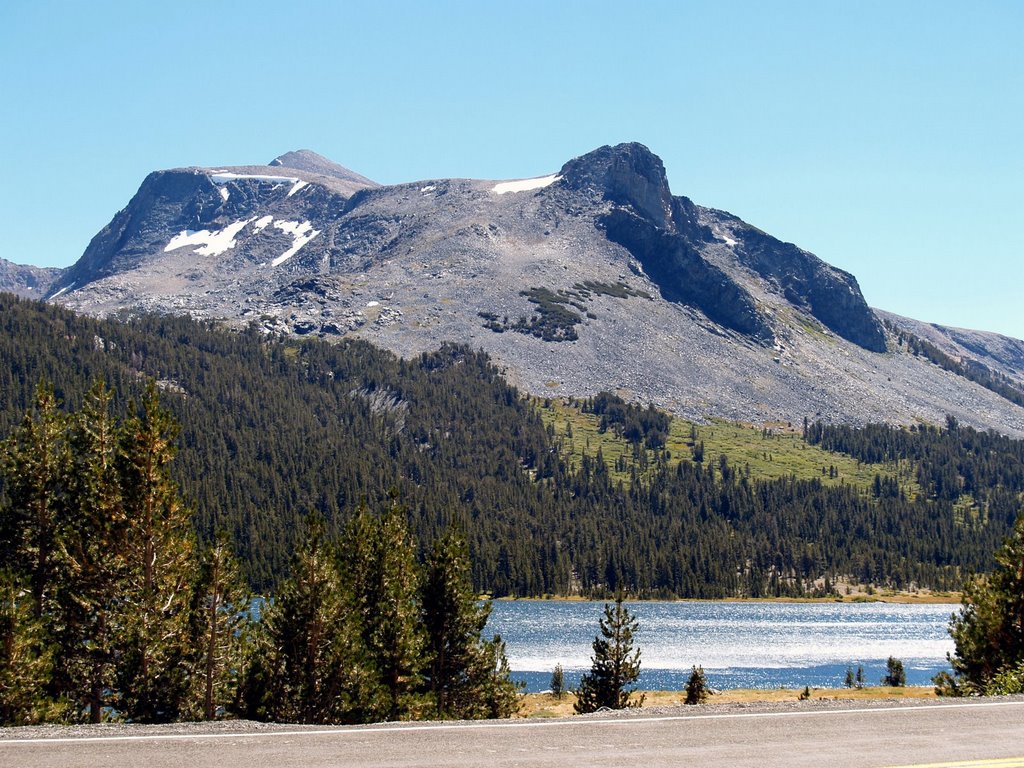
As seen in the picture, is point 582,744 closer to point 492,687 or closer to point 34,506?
point 492,687

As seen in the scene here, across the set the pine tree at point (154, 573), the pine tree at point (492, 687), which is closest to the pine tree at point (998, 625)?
the pine tree at point (492, 687)

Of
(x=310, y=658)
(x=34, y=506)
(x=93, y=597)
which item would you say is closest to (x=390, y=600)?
(x=310, y=658)

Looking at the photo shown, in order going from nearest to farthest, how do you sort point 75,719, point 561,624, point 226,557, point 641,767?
1. point 641,767
2. point 75,719
3. point 226,557
4. point 561,624

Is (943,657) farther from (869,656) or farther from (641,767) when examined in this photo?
(641,767)

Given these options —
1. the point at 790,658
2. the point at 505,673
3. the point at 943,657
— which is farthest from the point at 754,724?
the point at 943,657

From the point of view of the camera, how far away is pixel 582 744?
23312 mm

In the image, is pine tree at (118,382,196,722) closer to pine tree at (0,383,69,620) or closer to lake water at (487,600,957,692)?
pine tree at (0,383,69,620)

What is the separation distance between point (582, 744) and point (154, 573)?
35.0m

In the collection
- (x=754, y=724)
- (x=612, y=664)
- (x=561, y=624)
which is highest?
(x=754, y=724)

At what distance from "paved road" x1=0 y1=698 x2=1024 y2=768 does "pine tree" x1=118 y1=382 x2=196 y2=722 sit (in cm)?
2737

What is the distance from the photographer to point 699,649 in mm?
151000

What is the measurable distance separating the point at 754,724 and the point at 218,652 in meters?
36.2

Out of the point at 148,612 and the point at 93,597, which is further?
the point at 93,597

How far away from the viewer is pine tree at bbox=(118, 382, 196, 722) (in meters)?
49.4
